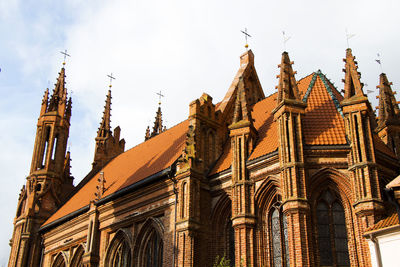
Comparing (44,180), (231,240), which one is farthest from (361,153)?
(44,180)

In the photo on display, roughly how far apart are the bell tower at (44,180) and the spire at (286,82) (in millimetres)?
21006

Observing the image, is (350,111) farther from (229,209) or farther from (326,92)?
(229,209)

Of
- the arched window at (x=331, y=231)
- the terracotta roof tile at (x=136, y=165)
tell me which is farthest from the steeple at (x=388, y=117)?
the terracotta roof tile at (x=136, y=165)

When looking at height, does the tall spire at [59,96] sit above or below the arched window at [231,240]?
above

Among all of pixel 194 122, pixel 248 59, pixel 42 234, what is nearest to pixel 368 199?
pixel 194 122

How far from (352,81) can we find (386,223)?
6.14 metres

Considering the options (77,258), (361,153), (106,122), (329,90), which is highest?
(106,122)

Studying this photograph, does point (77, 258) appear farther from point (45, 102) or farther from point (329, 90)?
point (329, 90)

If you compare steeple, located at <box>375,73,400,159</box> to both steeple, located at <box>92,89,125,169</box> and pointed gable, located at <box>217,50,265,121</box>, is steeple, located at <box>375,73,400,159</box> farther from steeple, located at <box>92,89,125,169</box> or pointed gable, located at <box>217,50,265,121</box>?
steeple, located at <box>92,89,125,169</box>

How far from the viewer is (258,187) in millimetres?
19844

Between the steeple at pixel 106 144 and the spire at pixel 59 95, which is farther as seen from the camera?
the spire at pixel 59 95

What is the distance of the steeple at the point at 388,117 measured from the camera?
22.2 meters

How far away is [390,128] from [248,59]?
926cm

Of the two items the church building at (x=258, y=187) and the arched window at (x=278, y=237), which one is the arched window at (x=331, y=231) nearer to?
the church building at (x=258, y=187)
